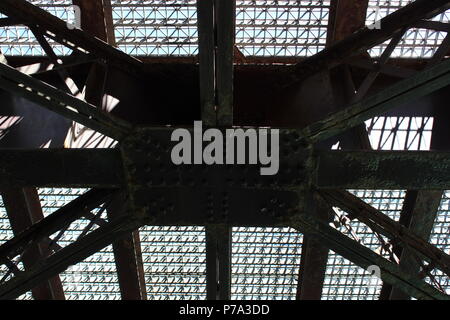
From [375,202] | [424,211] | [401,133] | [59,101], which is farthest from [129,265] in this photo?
[59,101]

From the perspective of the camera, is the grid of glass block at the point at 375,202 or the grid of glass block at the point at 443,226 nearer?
the grid of glass block at the point at 375,202

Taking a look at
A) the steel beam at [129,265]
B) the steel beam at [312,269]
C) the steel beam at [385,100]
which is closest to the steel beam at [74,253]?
the steel beam at [385,100]

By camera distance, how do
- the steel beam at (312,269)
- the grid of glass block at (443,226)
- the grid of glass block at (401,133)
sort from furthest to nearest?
the grid of glass block at (443,226) < the steel beam at (312,269) < the grid of glass block at (401,133)

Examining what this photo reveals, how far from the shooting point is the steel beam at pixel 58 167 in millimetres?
6797

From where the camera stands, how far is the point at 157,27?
43.9 feet

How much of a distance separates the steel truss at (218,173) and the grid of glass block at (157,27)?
16.6ft

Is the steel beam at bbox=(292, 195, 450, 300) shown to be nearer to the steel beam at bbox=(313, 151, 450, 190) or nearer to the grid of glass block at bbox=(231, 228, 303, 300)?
the steel beam at bbox=(313, 151, 450, 190)

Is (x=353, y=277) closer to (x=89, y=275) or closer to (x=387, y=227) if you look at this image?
(x=89, y=275)

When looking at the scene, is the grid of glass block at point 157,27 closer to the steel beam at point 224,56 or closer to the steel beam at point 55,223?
the steel beam at point 55,223

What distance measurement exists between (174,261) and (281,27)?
874 cm

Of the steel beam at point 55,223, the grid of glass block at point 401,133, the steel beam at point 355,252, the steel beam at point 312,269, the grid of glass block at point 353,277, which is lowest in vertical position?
the steel beam at point 355,252

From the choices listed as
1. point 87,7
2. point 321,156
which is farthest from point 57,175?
point 87,7

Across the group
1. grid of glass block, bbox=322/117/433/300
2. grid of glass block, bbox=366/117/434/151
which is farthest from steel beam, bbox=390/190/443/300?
grid of glass block, bbox=366/117/434/151
